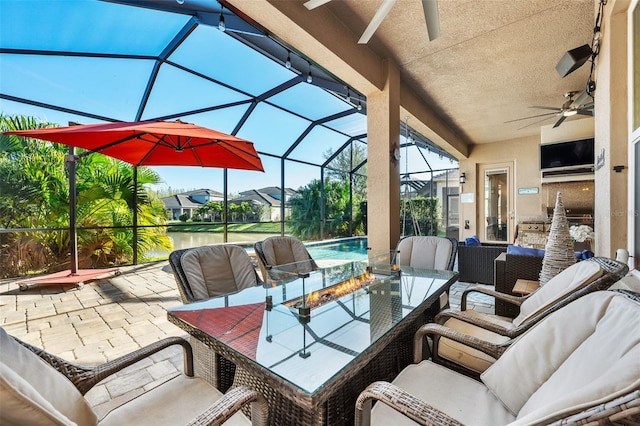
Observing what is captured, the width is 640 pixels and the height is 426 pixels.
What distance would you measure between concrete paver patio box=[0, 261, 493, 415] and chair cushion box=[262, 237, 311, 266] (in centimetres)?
126

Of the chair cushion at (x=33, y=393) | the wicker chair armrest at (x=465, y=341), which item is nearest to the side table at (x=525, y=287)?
the wicker chair armrest at (x=465, y=341)

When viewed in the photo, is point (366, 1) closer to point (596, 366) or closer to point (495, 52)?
point (495, 52)

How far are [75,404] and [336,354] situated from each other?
0.98 m

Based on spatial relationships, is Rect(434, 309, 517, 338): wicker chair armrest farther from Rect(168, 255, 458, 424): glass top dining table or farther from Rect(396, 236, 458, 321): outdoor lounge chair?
Rect(396, 236, 458, 321): outdoor lounge chair

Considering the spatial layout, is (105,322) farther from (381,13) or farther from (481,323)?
(381,13)

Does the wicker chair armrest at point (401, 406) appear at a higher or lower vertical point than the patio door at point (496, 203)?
lower

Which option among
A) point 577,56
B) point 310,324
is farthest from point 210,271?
point 577,56

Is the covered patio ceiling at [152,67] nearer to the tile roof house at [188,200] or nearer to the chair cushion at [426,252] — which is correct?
the tile roof house at [188,200]

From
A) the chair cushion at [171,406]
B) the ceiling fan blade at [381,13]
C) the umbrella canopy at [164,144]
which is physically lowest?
the chair cushion at [171,406]

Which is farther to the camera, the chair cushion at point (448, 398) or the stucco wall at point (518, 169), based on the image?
the stucco wall at point (518, 169)

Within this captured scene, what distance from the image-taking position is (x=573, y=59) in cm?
284

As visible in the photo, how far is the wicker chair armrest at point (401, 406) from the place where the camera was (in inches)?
34.9

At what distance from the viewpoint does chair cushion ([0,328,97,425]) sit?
2.15 feet

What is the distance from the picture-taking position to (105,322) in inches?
129
